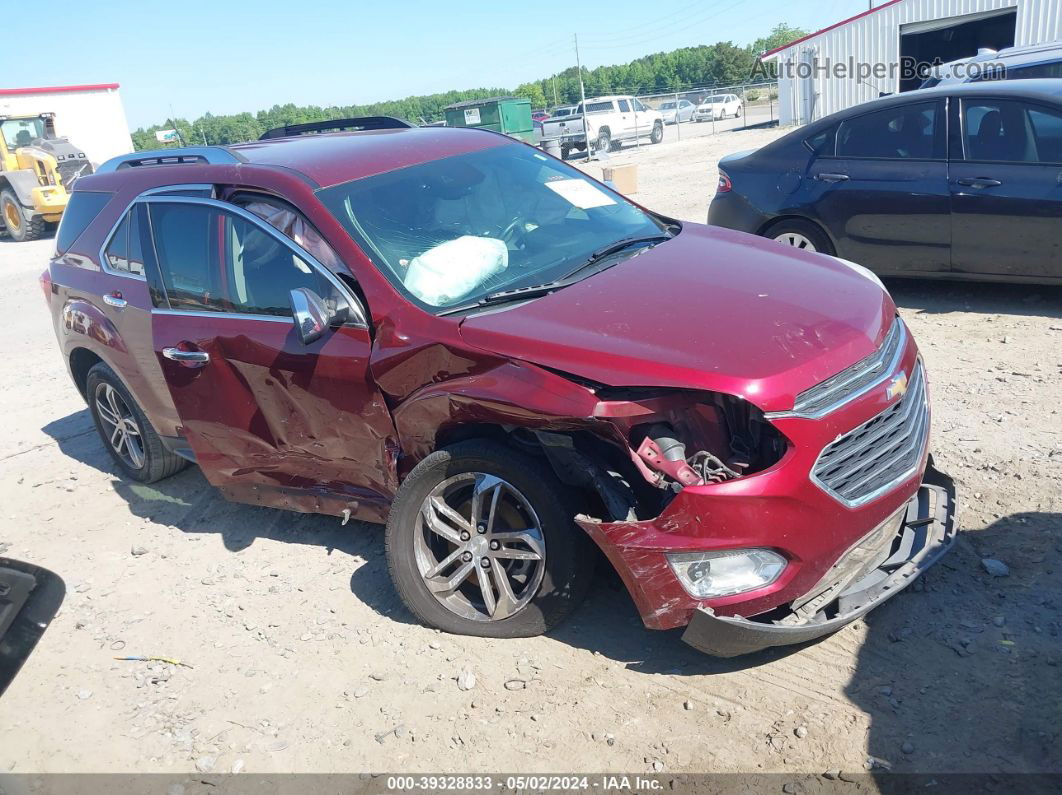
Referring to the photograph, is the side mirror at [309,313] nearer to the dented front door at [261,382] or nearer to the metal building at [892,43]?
the dented front door at [261,382]

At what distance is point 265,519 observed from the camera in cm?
514

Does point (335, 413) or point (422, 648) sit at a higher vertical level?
point (335, 413)

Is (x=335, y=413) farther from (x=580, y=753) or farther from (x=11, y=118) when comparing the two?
(x=11, y=118)

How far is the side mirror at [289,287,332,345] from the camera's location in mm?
3660

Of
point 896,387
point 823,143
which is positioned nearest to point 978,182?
point 823,143

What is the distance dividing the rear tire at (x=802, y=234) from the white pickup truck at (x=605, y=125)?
25.1m

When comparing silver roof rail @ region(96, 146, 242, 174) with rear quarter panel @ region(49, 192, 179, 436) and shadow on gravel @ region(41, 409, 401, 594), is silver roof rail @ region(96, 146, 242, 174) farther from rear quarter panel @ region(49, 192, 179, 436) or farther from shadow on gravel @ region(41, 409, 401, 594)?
shadow on gravel @ region(41, 409, 401, 594)

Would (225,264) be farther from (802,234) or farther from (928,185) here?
(928,185)

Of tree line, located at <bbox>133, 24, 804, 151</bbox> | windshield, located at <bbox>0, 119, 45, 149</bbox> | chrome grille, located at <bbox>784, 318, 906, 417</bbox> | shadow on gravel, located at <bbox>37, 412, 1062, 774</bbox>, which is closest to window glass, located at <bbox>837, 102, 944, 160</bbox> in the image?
shadow on gravel, located at <bbox>37, 412, 1062, 774</bbox>

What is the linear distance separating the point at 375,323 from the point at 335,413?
0.49 metres

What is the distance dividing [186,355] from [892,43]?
32.2 m

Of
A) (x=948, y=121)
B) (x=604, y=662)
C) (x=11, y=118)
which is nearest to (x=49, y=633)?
(x=604, y=662)

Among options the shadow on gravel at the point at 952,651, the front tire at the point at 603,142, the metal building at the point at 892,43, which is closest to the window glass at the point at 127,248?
the shadow on gravel at the point at 952,651

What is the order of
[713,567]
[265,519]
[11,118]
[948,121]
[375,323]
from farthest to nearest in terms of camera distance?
1. [11,118]
2. [948,121]
3. [265,519]
4. [375,323]
5. [713,567]
